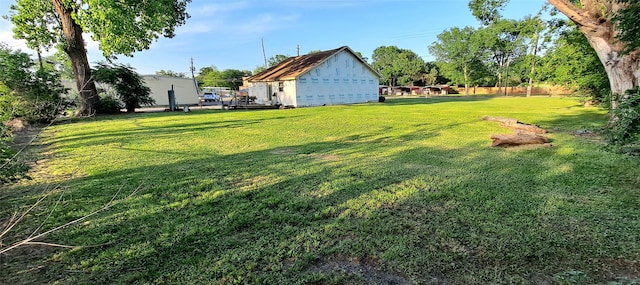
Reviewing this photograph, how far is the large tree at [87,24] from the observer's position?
14398 millimetres

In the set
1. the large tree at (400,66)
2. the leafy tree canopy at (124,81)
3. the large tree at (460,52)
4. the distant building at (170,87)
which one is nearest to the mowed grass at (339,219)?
the leafy tree canopy at (124,81)

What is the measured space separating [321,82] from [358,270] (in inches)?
975

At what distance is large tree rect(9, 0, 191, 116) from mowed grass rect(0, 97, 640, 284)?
35.2ft

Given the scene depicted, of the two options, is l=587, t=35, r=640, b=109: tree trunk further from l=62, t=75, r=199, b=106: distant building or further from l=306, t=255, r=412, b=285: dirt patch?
l=62, t=75, r=199, b=106: distant building

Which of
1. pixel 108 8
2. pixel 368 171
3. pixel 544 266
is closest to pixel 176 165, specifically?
pixel 368 171

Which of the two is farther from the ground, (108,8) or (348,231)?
(108,8)

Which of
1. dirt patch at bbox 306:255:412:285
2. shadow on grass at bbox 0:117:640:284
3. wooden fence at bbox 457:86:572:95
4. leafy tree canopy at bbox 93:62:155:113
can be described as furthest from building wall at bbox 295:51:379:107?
wooden fence at bbox 457:86:572:95

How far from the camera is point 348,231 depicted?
316cm

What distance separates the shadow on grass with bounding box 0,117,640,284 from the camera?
252 centimetres

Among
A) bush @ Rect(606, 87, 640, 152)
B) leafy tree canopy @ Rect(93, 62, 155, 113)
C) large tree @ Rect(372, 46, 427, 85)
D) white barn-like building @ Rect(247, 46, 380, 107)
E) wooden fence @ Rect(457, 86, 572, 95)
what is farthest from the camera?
large tree @ Rect(372, 46, 427, 85)

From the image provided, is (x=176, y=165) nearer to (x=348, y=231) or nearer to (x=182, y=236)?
(x=182, y=236)

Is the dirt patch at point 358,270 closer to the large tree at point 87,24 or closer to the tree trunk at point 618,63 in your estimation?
the tree trunk at point 618,63

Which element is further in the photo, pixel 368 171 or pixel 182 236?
pixel 368 171

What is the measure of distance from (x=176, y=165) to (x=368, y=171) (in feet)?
12.5
